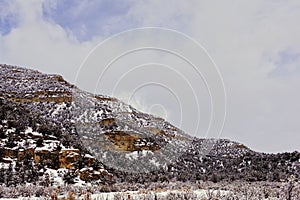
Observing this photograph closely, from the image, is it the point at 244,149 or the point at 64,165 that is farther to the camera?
the point at 244,149

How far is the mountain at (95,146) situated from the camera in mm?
29547

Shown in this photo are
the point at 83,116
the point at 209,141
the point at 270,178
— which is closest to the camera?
the point at 270,178

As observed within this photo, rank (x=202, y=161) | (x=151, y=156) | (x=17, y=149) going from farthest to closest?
1. (x=202, y=161)
2. (x=151, y=156)
3. (x=17, y=149)

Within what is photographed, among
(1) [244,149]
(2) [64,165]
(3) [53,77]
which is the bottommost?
(2) [64,165]

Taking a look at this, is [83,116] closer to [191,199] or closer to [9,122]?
[9,122]

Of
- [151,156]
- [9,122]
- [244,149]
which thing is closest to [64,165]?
[9,122]

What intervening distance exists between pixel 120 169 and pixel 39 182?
13152mm

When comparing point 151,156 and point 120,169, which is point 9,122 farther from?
point 151,156

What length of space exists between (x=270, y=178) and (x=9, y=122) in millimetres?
22258

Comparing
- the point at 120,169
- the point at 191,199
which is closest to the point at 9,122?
the point at 120,169

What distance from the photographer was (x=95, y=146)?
4084cm

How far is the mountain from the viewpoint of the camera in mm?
29547

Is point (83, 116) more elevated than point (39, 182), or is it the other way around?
point (83, 116)

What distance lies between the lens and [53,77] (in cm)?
6056
